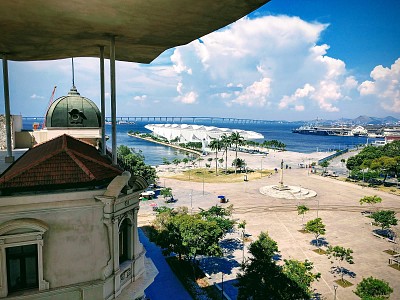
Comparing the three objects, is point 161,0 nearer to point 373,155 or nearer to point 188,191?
point 188,191

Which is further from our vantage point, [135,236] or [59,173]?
[135,236]

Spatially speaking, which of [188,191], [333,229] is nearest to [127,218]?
[333,229]

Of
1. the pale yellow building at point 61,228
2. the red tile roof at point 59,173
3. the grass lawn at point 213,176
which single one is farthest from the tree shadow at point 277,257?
the grass lawn at point 213,176

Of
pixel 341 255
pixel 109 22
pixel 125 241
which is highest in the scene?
pixel 109 22

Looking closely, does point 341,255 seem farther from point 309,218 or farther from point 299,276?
point 309,218

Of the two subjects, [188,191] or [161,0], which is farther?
[188,191]

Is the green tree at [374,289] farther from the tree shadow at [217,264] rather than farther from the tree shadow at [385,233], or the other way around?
the tree shadow at [385,233]

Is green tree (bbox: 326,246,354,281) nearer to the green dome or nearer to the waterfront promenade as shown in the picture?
the waterfront promenade

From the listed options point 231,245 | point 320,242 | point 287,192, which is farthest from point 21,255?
point 287,192
